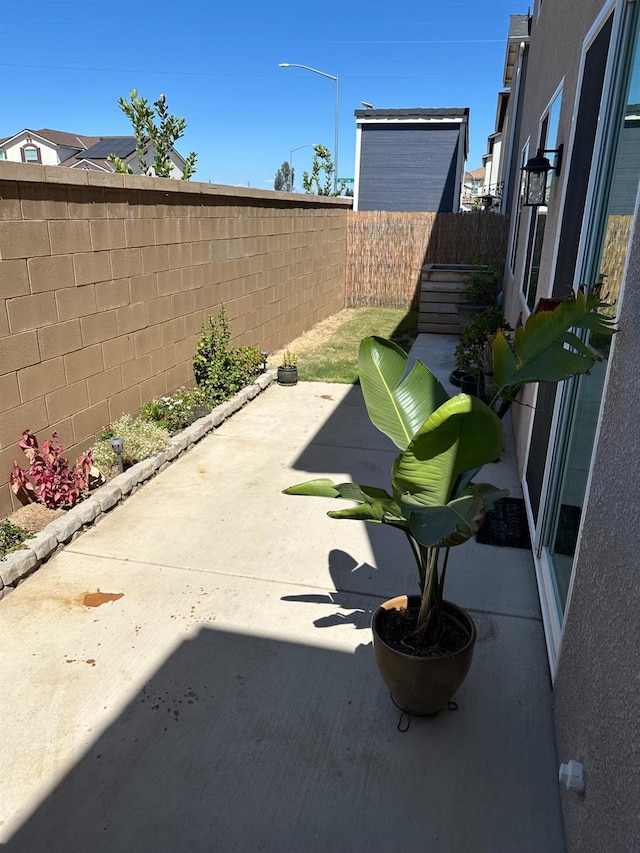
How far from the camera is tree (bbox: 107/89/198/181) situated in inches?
312

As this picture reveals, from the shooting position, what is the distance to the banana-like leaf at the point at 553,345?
206cm

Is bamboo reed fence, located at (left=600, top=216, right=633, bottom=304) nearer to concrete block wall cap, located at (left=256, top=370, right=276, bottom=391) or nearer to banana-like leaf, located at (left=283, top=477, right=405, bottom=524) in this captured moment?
banana-like leaf, located at (left=283, top=477, right=405, bottom=524)

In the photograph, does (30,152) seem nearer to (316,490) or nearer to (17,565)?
(17,565)

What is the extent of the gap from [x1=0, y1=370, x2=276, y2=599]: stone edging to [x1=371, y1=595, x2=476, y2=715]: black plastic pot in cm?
230

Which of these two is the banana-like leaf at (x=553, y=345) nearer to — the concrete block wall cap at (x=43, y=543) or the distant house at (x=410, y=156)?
the concrete block wall cap at (x=43, y=543)

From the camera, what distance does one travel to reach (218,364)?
7.06m

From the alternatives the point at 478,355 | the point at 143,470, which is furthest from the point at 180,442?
the point at 478,355

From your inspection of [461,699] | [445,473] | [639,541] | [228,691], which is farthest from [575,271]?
[228,691]

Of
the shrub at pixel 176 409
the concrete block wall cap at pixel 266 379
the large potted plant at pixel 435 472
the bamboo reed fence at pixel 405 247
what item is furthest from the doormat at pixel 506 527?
the bamboo reed fence at pixel 405 247

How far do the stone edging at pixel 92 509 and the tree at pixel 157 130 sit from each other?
3661 millimetres

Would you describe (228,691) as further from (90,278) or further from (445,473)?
(90,278)

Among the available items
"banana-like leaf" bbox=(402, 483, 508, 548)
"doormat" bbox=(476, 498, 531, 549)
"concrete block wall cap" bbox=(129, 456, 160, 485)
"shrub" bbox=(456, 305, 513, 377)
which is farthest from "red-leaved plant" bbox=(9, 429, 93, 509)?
"shrub" bbox=(456, 305, 513, 377)

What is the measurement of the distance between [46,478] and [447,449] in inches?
132

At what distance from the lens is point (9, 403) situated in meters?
4.24
